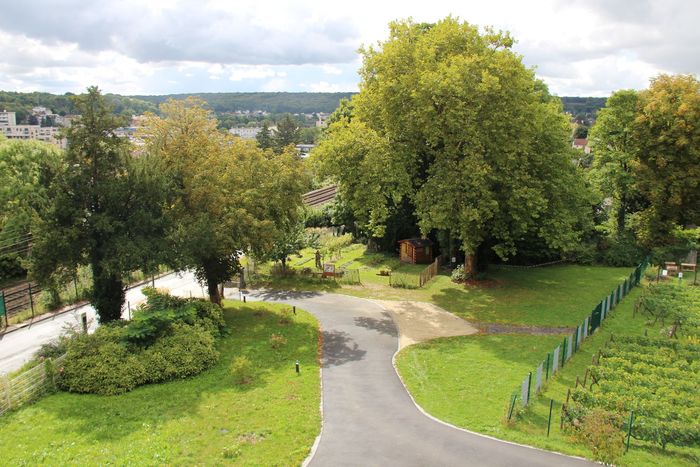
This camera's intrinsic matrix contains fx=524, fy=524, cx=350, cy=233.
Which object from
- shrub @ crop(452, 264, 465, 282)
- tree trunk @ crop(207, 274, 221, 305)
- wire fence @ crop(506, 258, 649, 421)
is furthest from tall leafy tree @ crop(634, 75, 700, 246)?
tree trunk @ crop(207, 274, 221, 305)

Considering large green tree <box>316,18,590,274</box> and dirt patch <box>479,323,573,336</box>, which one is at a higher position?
large green tree <box>316,18,590,274</box>

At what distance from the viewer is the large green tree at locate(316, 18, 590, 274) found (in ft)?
101

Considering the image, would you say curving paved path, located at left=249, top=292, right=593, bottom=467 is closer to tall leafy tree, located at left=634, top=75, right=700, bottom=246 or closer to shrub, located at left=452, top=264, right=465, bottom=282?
shrub, located at left=452, top=264, right=465, bottom=282

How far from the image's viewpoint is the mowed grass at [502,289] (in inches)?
1181

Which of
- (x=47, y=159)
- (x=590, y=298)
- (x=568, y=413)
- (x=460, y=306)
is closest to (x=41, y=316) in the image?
(x=47, y=159)

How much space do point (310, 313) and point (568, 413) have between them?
16159 mm

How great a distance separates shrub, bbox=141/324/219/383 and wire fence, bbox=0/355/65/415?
133 inches

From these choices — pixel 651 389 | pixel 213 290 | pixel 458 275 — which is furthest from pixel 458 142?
pixel 651 389

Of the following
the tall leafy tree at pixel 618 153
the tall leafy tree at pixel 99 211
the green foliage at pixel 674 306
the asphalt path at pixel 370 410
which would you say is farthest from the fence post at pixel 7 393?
the tall leafy tree at pixel 618 153

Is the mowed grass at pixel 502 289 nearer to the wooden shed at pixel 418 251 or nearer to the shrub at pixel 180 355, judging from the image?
the wooden shed at pixel 418 251

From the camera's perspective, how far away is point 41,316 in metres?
30.2

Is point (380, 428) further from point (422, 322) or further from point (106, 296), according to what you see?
point (106, 296)

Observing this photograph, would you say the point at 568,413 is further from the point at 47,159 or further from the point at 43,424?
the point at 47,159

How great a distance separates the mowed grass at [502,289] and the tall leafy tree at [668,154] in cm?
561
